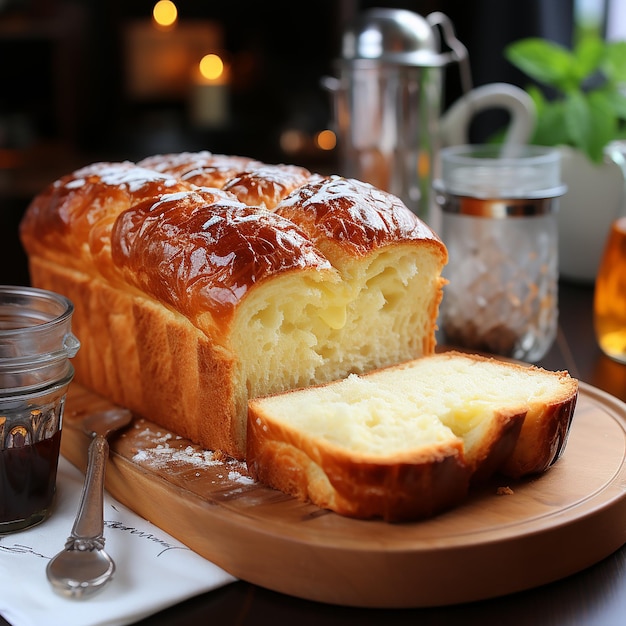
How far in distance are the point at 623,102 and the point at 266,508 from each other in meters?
2.17

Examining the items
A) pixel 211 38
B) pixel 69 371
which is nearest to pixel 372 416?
pixel 69 371

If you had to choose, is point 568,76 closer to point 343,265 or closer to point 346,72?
point 346,72

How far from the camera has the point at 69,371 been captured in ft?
5.81

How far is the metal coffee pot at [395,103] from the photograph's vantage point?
3230 mm

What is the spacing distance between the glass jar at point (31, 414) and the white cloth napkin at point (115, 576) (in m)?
0.05

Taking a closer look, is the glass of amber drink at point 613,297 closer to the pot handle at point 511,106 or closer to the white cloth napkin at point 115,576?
the pot handle at point 511,106

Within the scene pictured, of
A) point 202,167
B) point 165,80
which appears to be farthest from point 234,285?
point 165,80

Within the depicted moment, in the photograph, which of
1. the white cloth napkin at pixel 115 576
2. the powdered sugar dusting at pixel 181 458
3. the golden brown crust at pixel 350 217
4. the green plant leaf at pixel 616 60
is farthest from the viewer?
the green plant leaf at pixel 616 60

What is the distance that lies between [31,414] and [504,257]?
144 cm

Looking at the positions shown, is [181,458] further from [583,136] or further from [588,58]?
[588,58]

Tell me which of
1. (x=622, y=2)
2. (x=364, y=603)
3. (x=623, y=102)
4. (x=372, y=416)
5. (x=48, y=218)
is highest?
(x=622, y=2)

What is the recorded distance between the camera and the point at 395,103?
328 centimetres

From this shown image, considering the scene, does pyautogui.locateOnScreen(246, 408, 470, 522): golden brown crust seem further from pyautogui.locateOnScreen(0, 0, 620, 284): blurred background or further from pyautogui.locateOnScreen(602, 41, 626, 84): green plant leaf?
pyautogui.locateOnScreen(0, 0, 620, 284): blurred background

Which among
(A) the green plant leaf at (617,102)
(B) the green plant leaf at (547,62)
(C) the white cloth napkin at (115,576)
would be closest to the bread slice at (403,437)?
(C) the white cloth napkin at (115,576)
